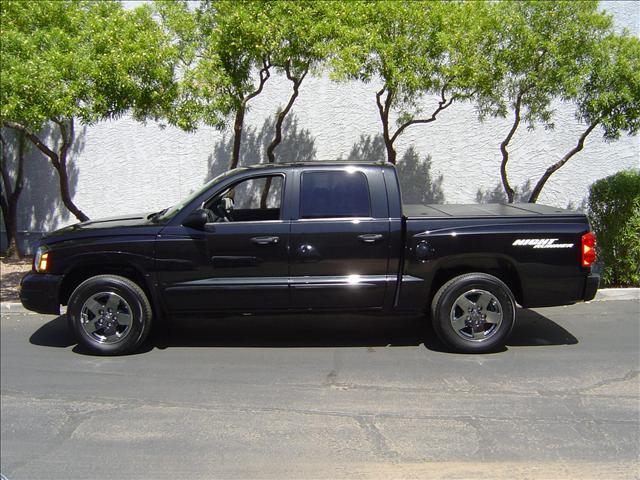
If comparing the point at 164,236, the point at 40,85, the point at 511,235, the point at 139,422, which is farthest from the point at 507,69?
the point at 139,422

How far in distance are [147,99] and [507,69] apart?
188 inches

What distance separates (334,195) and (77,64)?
371 cm

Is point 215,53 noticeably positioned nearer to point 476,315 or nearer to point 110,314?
point 110,314

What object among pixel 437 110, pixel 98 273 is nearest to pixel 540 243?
pixel 437 110

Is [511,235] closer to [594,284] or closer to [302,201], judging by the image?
[594,284]

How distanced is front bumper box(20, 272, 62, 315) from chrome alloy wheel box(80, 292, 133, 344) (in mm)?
319

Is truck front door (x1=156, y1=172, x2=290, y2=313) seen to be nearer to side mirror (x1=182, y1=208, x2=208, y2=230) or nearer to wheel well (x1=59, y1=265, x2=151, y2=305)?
side mirror (x1=182, y1=208, x2=208, y2=230)

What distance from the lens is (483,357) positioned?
6.57 metres

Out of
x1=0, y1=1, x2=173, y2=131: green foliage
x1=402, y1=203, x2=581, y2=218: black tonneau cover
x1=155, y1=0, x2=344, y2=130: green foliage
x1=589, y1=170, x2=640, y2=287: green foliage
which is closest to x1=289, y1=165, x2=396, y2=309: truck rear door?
x1=402, y1=203, x2=581, y2=218: black tonneau cover

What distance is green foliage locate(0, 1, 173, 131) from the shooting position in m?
7.77

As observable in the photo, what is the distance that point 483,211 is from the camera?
278 inches

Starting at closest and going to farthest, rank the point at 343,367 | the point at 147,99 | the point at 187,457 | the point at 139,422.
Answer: the point at 187,457 → the point at 139,422 → the point at 343,367 → the point at 147,99

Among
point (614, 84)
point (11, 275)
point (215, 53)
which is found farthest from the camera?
point (11, 275)

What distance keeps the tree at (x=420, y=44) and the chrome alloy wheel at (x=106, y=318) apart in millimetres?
3960
